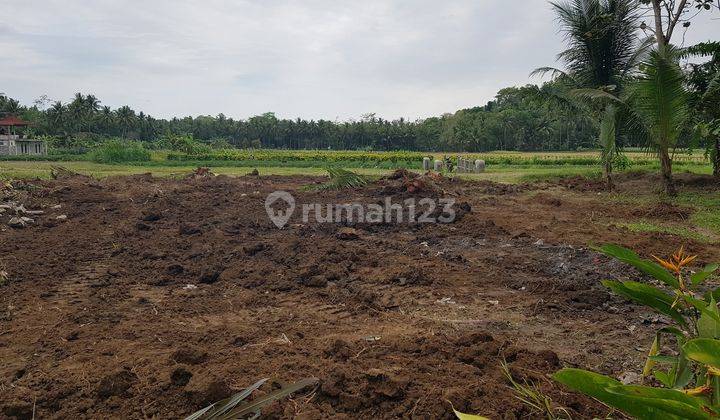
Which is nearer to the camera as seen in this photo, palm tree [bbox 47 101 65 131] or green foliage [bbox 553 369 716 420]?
green foliage [bbox 553 369 716 420]

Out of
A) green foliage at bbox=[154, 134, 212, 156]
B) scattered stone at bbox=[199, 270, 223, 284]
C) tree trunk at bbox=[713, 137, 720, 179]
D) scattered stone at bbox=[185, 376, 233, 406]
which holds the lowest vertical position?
scattered stone at bbox=[199, 270, 223, 284]

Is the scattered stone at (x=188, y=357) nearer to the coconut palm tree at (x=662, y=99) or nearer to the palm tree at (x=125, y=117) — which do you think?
the coconut palm tree at (x=662, y=99)

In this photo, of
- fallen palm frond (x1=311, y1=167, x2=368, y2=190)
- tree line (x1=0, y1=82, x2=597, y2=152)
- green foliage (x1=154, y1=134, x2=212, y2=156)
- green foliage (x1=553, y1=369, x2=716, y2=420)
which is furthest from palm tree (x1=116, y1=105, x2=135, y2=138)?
green foliage (x1=553, y1=369, x2=716, y2=420)

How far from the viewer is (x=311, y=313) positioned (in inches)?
207

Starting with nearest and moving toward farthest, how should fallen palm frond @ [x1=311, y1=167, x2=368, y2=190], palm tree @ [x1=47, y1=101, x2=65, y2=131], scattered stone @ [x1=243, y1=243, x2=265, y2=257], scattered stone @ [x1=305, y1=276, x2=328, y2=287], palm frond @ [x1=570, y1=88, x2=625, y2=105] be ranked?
scattered stone @ [x1=305, y1=276, x2=328, y2=287] < scattered stone @ [x1=243, y1=243, x2=265, y2=257] < palm frond @ [x1=570, y1=88, x2=625, y2=105] < fallen palm frond @ [x1=311, y1=167, x2=368, y2=190] < palm tree @ [x1=47, y1=101, x2=65, y2=131]

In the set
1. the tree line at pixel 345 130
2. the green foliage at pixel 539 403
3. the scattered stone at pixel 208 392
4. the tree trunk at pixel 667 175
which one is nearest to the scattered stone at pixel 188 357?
the scattered stone at pixel 208 392

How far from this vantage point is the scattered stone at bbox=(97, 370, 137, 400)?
322 cm

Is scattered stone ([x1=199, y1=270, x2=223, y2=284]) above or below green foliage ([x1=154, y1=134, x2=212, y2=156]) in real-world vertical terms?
below

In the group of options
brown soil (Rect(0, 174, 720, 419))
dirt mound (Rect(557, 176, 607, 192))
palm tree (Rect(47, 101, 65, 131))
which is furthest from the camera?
palm tree (Rect(47, 101, 65, 131))

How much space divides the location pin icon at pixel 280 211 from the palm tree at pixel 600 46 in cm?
822

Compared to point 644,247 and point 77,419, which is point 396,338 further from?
point 644,247

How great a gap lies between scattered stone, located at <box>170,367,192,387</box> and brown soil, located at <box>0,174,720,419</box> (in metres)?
0.01

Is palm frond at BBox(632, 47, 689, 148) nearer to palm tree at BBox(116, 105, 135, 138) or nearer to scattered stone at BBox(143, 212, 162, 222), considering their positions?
scattered stone at BBox(143, 212, 162, 222)

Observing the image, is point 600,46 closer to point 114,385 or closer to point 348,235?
point 348,235
